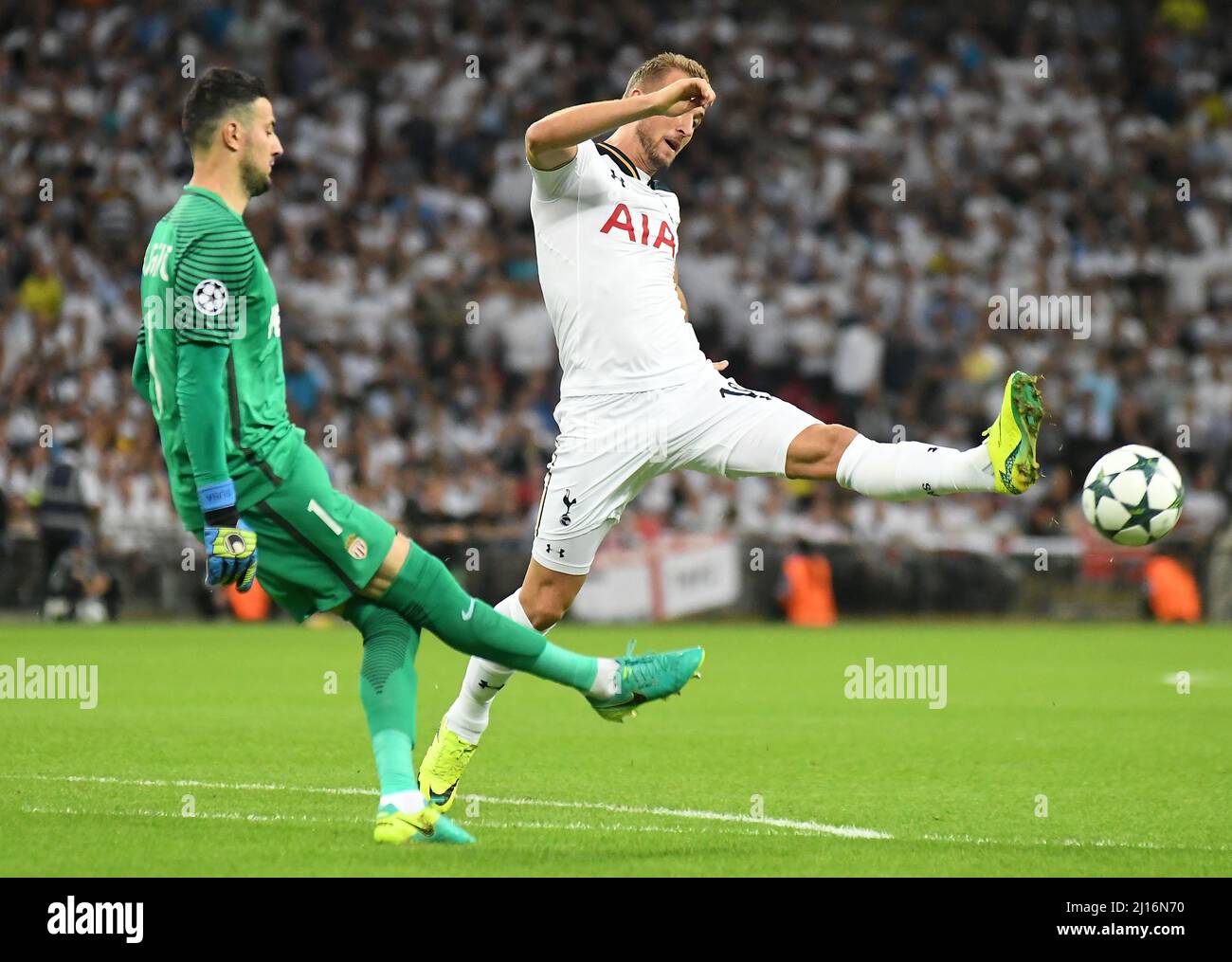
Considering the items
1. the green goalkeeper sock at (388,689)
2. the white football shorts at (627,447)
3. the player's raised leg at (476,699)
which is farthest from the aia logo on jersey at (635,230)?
the green goalkeeper sock at (388,689)

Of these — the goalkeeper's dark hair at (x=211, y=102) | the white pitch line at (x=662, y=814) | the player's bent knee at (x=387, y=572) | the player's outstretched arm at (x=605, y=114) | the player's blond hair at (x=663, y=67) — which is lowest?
the white pitch line at (x=662, y=814)

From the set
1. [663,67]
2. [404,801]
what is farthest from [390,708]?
[663,67]

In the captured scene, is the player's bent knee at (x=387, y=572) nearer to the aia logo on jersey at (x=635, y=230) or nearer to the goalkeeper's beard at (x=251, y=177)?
the goalkeeper's beard at (x=251, y=177)

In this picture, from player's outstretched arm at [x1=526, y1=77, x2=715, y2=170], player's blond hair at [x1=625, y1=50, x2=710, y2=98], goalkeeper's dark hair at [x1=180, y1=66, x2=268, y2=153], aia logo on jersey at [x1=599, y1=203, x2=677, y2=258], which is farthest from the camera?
player's blond hair at [x1=625, y1=50, x2=710, y2=98]

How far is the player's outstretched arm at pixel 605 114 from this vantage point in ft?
20.0

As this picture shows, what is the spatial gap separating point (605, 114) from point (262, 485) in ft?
5.75

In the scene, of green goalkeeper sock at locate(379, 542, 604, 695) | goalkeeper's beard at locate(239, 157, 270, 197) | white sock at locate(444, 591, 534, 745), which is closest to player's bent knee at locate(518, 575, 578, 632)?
white sock at locate(444, 591, 534, 745)

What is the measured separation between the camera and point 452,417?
20078 mm

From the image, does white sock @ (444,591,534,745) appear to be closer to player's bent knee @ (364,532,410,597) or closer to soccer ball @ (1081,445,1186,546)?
player's bent knee @ (364,532,410,597)

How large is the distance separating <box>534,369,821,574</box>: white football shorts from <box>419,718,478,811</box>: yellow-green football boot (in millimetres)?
736

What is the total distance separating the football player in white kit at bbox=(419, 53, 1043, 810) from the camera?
657 cm

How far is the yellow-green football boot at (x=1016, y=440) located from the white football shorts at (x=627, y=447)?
30.5 inches

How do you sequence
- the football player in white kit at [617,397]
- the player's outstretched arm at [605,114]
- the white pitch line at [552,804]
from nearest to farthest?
the player's outstretched arm at [605,114]
the white pitch line at [552,804]
the football player in white kit at [617,397]
